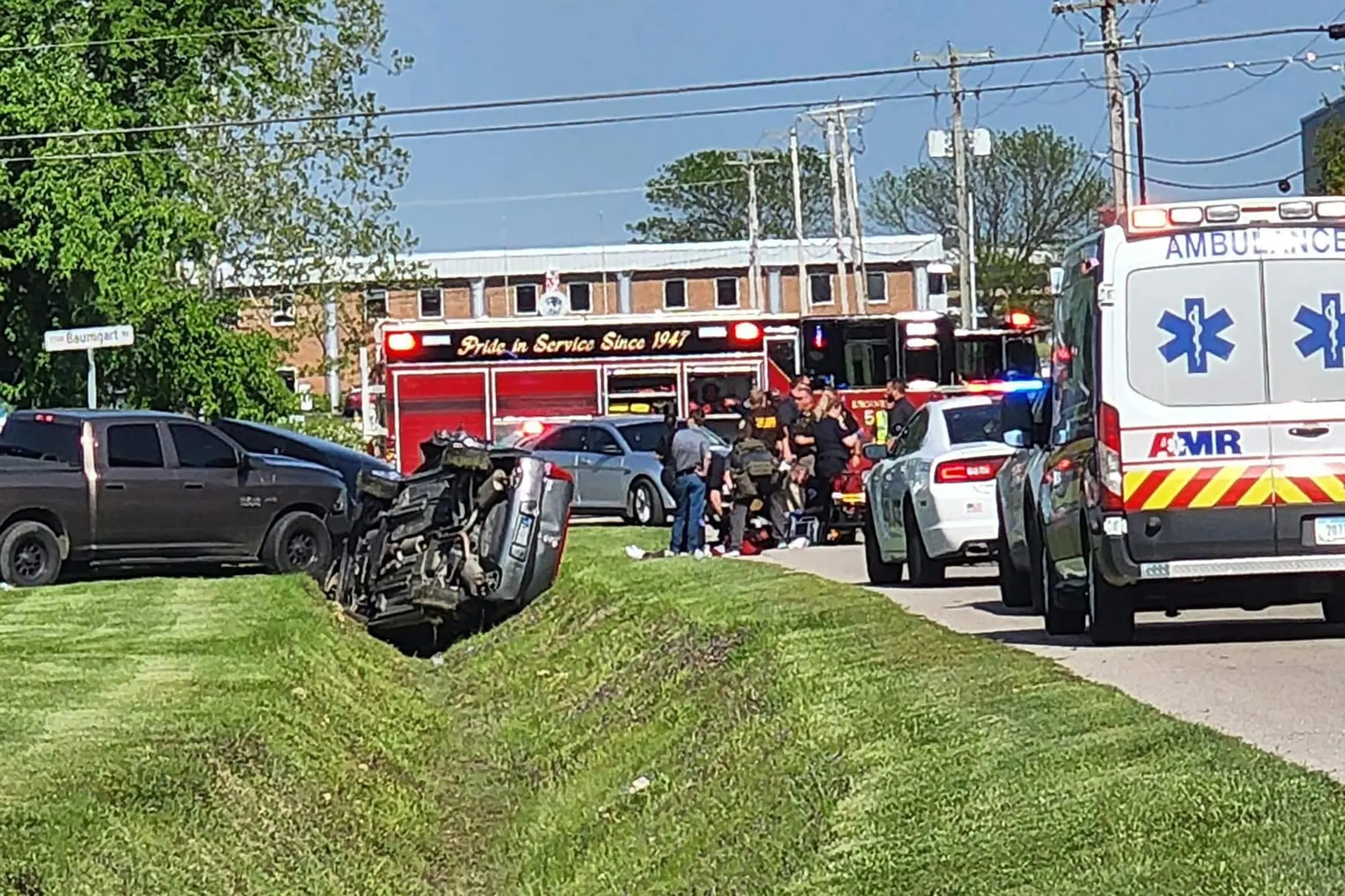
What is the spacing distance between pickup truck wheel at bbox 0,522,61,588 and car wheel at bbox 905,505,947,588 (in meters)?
8.98

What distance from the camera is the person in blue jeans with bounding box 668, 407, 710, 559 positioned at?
85.2ft

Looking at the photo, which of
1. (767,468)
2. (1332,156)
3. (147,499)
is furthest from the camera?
(1332,156)

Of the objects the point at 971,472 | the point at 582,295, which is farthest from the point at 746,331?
the point at 582,295

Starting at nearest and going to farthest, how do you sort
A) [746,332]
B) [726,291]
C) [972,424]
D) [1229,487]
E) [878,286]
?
[1229,487] < [972,424] < [746,332] < [878,286] < [726,291]

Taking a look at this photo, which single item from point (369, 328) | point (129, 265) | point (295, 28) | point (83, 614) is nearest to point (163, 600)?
point (83, 614)

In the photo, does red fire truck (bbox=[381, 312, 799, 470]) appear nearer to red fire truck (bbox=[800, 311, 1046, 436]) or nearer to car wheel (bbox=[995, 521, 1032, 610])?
red fire truck (bbox=[800, 311, 1046, 436])

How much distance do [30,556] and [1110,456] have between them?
1394 cm

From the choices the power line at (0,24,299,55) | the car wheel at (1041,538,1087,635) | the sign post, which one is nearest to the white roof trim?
the power line at (0,24,299,55)

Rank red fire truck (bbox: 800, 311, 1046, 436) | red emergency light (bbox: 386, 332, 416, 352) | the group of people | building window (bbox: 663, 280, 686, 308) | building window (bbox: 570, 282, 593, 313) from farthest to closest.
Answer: building window (bbox: 570, 282, 593, 313) < building window (bbox: 663, 280, 686, 308) < red emergency light (bbox: 386, 332, 416, 352) < red fire truck (bbox: 800, 311, 1046, 436) < the group of people

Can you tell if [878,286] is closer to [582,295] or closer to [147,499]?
[582,295]

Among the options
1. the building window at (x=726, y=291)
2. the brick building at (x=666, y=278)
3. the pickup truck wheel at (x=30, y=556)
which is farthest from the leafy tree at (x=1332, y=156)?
the building window at (x=726, y=291)

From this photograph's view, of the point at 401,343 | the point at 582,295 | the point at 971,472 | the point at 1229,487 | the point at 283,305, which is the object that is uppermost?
the point at 582,295

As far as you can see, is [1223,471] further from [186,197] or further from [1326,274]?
[186,197]

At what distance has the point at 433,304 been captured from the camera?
86.4 meters
